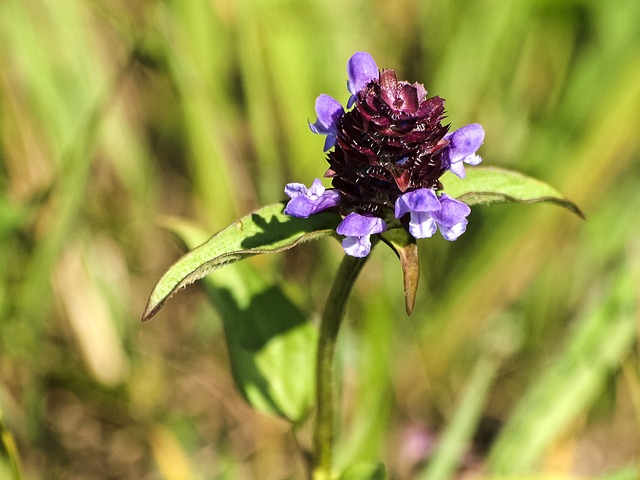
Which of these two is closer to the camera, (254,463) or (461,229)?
(461,229)

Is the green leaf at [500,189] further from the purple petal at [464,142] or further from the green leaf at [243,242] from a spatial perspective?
the green leaf at [243,242]

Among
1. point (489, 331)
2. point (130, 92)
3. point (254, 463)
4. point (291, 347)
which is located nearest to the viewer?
point (291, 347)

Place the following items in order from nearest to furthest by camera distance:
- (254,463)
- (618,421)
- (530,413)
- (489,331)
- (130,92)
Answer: (530,413) → (254,463) → (618,421) → (489,331) → (130,92)

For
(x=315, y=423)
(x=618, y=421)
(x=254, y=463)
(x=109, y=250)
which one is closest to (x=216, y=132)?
(x=109, y=250)

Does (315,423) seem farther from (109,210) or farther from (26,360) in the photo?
(109,210)

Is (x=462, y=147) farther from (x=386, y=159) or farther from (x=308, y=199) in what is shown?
(x=308, y=199)

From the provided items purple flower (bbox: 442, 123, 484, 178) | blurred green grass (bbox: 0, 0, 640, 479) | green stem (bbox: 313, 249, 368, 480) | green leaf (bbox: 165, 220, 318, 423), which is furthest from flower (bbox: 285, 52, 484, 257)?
blurred green grass (bbox: 0, 0, 640, 479)

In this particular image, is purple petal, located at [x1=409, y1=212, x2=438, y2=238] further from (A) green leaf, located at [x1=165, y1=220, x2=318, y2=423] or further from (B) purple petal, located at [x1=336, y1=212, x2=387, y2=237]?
(A) green leaf, located at [x1=165, y1=220, x2=318, y2=423]
